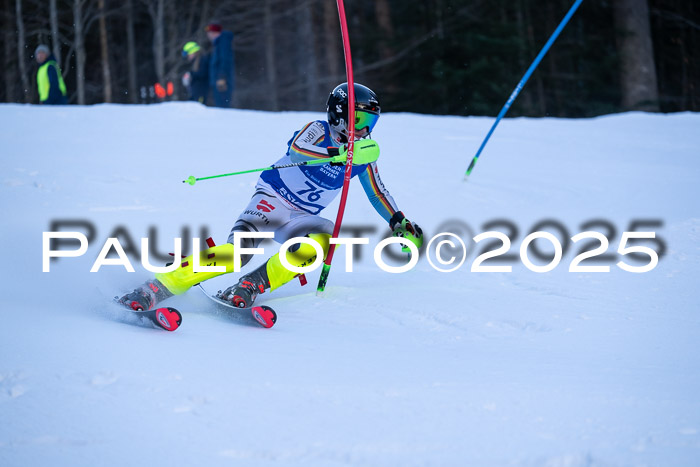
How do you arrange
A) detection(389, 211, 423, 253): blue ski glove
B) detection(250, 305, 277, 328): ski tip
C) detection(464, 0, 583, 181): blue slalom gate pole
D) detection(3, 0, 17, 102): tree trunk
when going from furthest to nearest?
detection(3, 0, 17, 102): tree trunk
detection(464, 0, 583, 181): blue slalom gate pole
detection(389, 211, 423, 253): blue ski glove
detection(250, 305, 277, 328): ski tip

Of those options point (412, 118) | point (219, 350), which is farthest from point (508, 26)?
point (219, 350)

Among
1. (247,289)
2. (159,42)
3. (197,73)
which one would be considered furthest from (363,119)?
(159,42)

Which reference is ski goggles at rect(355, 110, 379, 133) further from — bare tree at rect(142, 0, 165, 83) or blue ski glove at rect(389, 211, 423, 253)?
bare tree at rect(142, 0, 165, 83)

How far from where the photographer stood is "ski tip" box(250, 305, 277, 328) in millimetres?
3598

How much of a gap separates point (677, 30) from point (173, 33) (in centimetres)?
1520

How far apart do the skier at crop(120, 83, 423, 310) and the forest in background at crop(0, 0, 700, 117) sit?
38.4 feet

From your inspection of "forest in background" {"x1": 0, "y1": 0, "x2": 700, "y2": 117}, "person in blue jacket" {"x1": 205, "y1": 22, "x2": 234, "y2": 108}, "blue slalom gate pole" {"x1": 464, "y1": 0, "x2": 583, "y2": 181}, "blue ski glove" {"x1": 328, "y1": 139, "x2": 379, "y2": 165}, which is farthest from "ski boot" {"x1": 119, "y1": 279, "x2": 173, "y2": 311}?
"forest in background" {"x1": 0, "y1": 0, "x2": 700, "y2": 117}

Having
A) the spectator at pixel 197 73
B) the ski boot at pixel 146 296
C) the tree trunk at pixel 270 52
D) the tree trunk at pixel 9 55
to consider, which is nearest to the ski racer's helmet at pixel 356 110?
the ski boot at pixel 146 296

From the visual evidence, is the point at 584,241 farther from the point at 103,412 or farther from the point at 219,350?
the point at 103,412

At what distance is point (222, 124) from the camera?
8484 mm

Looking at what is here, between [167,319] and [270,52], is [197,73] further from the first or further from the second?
[270,52]

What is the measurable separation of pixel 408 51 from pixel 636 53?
215 inches

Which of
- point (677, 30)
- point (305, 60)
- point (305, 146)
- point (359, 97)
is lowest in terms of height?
point (305, 146)

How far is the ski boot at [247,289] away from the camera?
12.3 ft
